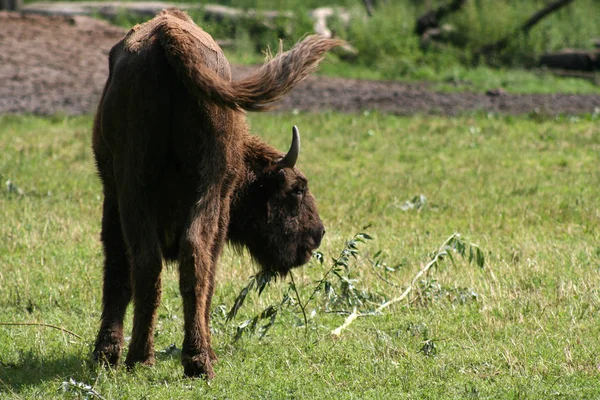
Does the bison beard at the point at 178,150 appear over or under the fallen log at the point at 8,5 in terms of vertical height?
over

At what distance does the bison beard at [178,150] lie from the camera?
5.29 metres

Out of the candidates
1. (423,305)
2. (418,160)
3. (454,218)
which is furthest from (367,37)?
(423,305)

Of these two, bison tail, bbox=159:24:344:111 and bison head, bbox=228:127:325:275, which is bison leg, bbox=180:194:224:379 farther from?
bison head, bbox=228:127:325:275

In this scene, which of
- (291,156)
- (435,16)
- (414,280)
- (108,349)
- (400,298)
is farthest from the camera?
(435,16)

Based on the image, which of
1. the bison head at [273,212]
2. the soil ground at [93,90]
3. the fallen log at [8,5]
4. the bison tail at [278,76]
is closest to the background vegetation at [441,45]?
the soil ground at [93,90]

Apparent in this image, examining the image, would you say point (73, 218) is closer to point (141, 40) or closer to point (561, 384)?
point (141, 40)

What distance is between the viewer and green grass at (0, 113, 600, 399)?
5.50 meters

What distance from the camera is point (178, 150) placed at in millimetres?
5379

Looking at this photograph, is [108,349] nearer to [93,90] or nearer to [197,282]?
[197,282]

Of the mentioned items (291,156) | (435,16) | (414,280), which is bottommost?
(435,16)

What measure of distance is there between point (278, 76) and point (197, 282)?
127cm

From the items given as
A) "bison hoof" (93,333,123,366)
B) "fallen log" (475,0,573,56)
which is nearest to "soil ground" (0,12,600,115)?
"fallen log" (475,0,573,56)

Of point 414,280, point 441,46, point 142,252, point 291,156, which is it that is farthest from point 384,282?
point 441,46

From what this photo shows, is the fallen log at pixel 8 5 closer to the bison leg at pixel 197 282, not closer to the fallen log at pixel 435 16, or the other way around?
the fallen log at pixel 435 16
